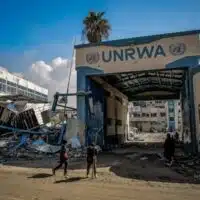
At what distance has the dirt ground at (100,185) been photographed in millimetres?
7691

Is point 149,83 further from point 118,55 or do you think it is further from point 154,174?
point 154,174

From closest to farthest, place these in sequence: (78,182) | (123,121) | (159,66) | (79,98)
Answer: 1. (78,182)
2. (159,66)
3. (79,98)
4. (123,121)

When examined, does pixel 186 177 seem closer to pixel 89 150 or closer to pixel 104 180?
pixel 104 180

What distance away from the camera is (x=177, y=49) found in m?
20.2

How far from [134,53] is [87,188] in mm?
14842

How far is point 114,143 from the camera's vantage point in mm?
31656

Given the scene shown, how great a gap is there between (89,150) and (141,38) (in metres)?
13.1

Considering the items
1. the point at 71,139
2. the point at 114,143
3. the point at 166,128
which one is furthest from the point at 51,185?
the point at 166,128

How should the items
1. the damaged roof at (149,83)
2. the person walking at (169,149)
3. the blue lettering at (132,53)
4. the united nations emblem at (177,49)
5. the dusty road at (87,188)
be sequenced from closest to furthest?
the dusty road at (87,188) < the person walking at (169,149) < the united nations emblem at (177,49) < the blue lettering at (132,53) < the damaged roof at (149,83)

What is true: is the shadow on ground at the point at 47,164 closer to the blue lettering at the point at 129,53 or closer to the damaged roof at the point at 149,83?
the damaged roof at the point at 149,83

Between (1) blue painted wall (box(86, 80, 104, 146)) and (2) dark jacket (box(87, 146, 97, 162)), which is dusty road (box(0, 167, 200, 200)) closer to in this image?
(2) dark jacket (box(87, 146, 97, 162))

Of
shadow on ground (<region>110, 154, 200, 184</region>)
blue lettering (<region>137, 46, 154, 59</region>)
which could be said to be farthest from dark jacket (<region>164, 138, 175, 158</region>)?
blue lettering (<region>137, 46, 154, 59</region>)

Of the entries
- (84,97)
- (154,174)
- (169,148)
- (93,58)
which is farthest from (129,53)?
(154,174)

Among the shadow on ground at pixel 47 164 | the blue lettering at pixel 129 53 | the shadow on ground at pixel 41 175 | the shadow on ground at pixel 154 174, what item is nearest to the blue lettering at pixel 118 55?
the blue lettering at pixel 129 53
